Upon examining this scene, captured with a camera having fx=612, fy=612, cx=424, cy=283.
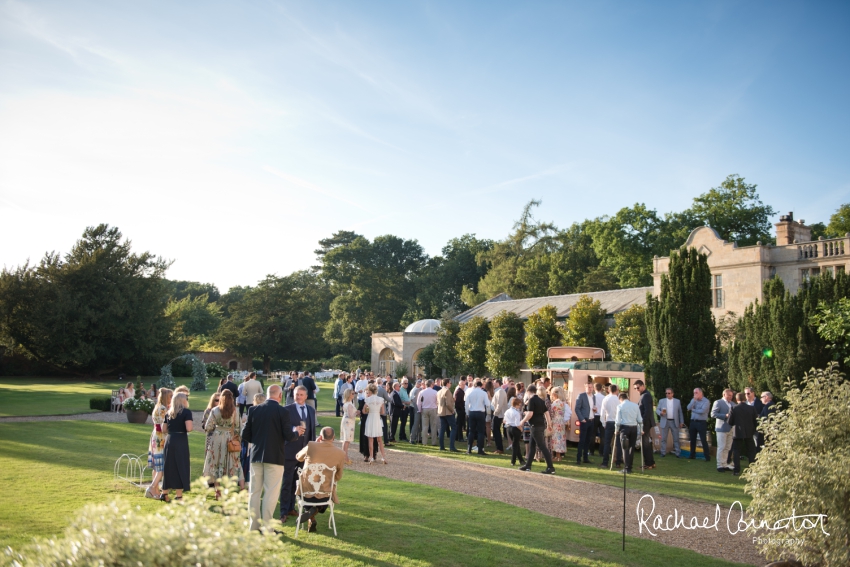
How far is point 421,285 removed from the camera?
2899 inches

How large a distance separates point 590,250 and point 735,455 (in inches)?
1813

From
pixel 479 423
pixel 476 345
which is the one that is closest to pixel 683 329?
pixel 479 423

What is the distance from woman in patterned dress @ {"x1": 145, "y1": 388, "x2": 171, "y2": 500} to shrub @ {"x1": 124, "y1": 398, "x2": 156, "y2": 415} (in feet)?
37.3

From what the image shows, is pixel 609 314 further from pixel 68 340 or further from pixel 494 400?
pixel 68 340

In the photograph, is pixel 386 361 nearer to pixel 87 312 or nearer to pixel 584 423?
pixel 87 312

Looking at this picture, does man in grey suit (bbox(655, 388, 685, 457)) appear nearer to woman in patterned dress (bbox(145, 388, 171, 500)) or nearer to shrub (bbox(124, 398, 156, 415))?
woman in patterned dress (bbox(145, 388, 171, 500))

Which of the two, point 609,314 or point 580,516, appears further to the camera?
point 609,314

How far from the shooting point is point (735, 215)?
145 ft

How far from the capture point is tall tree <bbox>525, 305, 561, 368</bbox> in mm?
36188

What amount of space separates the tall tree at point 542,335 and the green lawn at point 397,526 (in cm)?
2580

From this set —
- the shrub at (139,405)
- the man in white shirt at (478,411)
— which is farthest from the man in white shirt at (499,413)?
the shrub at (139,405)

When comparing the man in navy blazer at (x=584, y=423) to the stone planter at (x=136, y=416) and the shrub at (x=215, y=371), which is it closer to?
the stone planter at (x=136, y=416)

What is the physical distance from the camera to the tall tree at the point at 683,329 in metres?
20.2

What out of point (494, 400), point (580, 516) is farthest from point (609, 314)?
point (580, 516)
